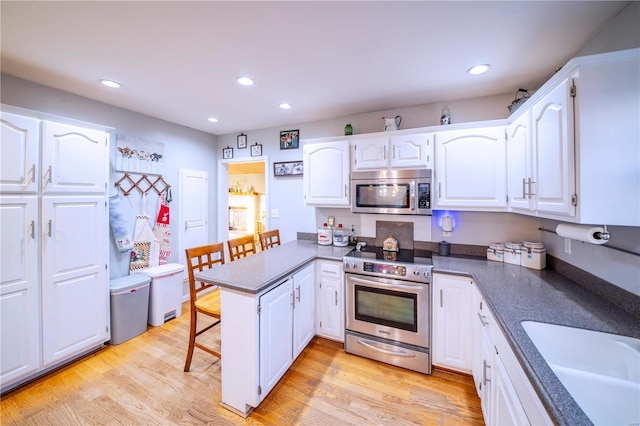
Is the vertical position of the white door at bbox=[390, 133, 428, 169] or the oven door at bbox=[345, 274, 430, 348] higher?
the white door at bbox=[390, 133, 428, 169]

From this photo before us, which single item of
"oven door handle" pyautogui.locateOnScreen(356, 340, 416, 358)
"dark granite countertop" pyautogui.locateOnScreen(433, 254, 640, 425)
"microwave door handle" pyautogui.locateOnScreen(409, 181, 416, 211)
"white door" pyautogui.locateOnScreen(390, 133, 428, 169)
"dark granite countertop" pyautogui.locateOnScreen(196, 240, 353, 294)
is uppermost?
"white door" pyautogui.locateOnScreen(390, 133, 428, 169)

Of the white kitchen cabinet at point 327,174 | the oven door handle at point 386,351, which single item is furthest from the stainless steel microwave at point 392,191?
the oven door handle at point 386,351

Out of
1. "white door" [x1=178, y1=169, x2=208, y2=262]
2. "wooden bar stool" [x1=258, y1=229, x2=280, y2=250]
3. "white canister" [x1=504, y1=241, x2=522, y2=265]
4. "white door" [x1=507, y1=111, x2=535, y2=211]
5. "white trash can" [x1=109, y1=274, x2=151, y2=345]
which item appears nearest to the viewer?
"white door" [x1=507, y1=111, x2=535, y2=211]

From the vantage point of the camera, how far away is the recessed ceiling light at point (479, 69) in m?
1.85

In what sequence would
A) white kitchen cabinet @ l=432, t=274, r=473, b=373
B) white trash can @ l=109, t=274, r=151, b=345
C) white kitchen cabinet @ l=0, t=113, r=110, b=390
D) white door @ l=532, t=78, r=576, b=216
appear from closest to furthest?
1. white door @ l=532, t=78, r=576, b=216
2. white kitchen cabinet @ l=0, t=113, r=110, b=390
3. white kitchen cabinet @ l=432, t=274, r=473, b=373
4. white trash can @ l=109, t=274, r=151, b=345

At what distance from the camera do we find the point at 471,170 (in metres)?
2.18

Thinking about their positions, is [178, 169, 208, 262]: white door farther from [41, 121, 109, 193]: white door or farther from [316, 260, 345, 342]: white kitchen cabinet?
[316, 260, 345, 342]: white kitchen cabinet

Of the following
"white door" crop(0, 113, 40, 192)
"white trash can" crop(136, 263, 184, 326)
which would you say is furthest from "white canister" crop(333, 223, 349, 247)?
"white door" crop(0, 113, 40, 192)

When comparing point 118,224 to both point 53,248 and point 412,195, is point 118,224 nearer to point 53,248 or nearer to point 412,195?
point 53,248

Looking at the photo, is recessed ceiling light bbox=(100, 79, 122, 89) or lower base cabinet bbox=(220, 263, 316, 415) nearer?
lower base cabinet bbox=(220, 263, 316, 415)

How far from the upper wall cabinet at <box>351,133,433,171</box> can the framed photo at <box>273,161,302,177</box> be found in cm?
93

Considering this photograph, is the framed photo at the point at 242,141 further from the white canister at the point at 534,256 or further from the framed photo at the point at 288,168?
the white canister at the point at 534,256

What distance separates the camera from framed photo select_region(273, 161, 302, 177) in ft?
10.8

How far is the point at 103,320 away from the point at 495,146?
394 cm
